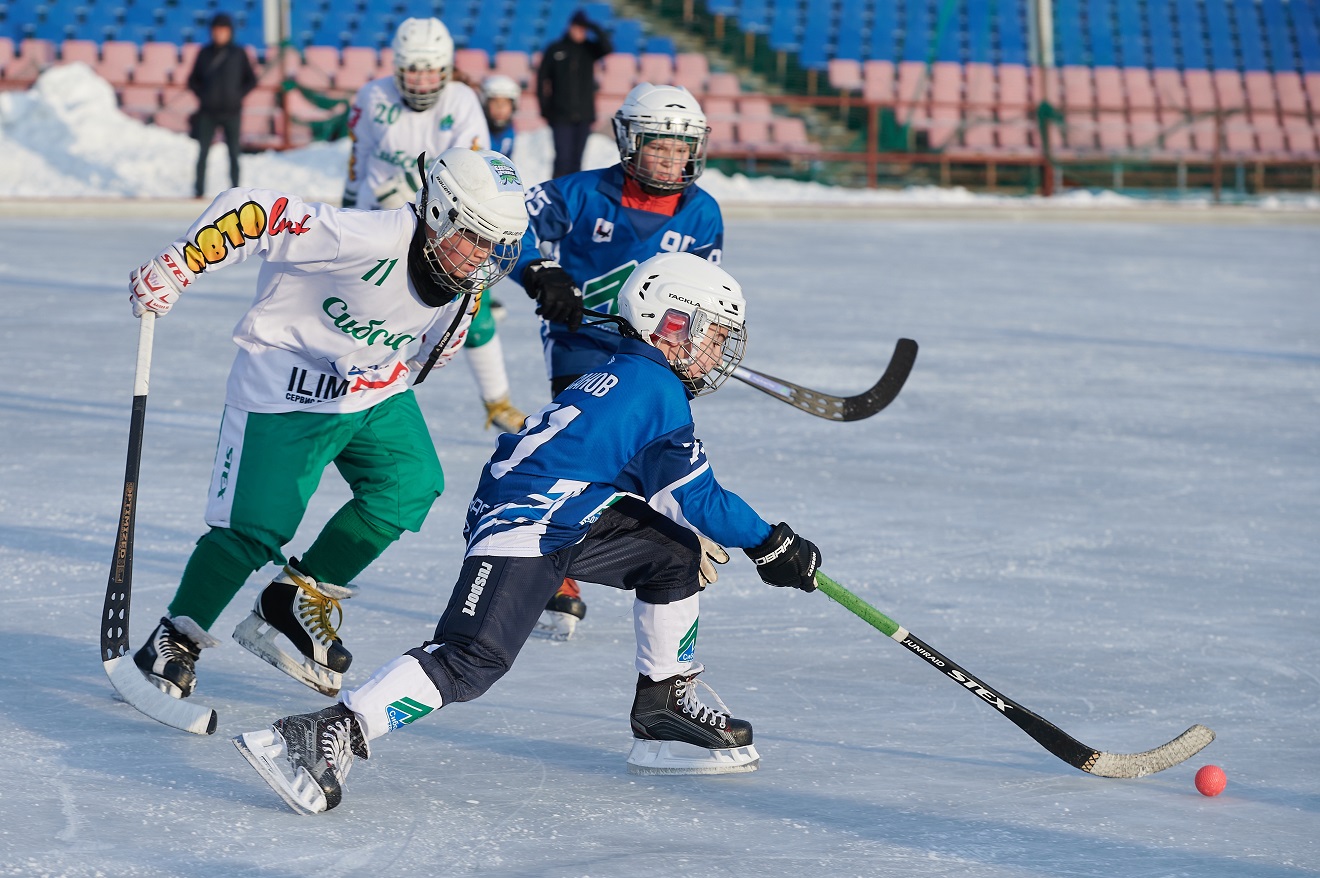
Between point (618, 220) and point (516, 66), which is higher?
point (516, 66)

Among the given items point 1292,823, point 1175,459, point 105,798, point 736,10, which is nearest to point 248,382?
point 105,798

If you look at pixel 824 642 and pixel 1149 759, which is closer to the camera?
pixel 1149 759

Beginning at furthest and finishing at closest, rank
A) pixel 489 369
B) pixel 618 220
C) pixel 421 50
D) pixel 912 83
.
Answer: pixel 912 83
pixel 421 50
pixel 489 369
pixel 618 220

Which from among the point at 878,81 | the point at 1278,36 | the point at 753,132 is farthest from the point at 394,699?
the point at 1278,36

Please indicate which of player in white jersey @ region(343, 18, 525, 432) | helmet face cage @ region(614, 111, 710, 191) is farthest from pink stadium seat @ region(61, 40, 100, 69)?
helmet face cage @ region(614, 111, 710, 191)

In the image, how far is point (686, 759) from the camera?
3.08 m

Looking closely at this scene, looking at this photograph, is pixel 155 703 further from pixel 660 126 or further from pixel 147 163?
pixel 147 163

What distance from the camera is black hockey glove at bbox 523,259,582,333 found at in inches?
150

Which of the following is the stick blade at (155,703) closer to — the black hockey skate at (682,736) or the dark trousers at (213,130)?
the black hockey skate at (682,736)

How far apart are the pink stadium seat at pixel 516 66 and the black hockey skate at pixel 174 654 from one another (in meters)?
15.2

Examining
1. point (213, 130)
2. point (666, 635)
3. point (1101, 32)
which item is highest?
point (1101, 32)

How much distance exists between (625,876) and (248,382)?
1340 mm

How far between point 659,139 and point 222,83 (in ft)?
34.2

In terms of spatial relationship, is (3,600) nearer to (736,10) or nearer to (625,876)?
(625,876)
